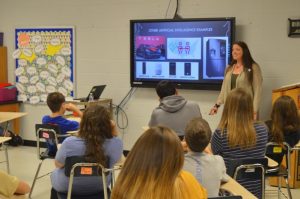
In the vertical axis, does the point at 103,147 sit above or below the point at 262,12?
below

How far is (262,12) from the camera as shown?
17.4ft

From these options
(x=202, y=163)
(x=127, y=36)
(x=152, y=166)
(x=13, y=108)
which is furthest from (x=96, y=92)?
(x=152, y=166)

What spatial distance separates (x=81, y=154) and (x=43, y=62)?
415 centimetres

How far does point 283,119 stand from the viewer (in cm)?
363

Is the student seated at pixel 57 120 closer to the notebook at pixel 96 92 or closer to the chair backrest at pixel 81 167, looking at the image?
the chair backrest at pixel 81 167

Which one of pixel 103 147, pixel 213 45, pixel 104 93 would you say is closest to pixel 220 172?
pixel 103 147

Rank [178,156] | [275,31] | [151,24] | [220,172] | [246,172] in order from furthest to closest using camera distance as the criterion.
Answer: [151,24] → [275,31] → [246,172] → [220,172] → [178,156]

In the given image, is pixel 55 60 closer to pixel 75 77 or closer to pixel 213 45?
pixel 75 77

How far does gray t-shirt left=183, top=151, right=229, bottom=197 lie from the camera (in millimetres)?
2393

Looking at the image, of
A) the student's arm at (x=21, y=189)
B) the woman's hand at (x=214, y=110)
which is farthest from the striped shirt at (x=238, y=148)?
the woman's hand at (x=214, y=110)

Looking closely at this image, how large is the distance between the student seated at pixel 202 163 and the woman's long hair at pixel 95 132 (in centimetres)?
65

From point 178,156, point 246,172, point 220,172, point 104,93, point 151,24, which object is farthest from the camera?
point 104,93

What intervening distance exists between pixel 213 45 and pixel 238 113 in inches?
105

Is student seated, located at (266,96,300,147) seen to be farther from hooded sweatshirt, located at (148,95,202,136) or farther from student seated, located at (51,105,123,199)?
student seated, located at (51,105,123,199)
